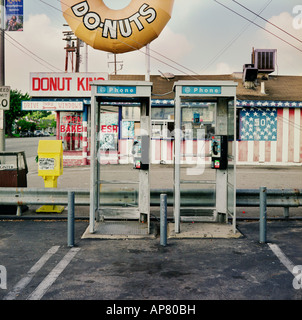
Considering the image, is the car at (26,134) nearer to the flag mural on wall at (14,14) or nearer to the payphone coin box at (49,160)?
the flag mural on wall at (14,14)

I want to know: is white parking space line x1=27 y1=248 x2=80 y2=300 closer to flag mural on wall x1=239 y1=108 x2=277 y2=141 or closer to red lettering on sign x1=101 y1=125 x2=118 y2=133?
red lettering on sign x1=101 y1=125 x2=118 y2=133

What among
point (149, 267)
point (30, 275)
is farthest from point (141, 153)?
point (30, 275)

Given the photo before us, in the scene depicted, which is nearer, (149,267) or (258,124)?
(149,267)

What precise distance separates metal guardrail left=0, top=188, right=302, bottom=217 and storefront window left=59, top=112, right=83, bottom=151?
1039cm

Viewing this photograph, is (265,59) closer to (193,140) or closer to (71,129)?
(193,140)

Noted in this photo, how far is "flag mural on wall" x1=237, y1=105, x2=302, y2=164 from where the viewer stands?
19.1m

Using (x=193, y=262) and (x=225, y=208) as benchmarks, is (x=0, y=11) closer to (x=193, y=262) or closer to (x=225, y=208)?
(x=225, y=208)

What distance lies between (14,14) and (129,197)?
5.76m

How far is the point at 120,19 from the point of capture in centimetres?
1044

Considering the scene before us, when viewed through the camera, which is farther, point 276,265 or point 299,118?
point 299,118

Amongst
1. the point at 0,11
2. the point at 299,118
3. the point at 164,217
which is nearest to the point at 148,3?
the point at 0,11

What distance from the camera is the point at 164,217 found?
6.39 m

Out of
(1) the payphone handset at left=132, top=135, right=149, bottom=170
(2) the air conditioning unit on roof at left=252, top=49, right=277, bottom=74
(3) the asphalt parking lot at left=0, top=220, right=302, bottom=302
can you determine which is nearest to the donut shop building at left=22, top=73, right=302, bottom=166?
(2) the air conditioning unit on roof at left=252, top=49, right=277, bottom=74

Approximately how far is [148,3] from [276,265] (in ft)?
25.0
